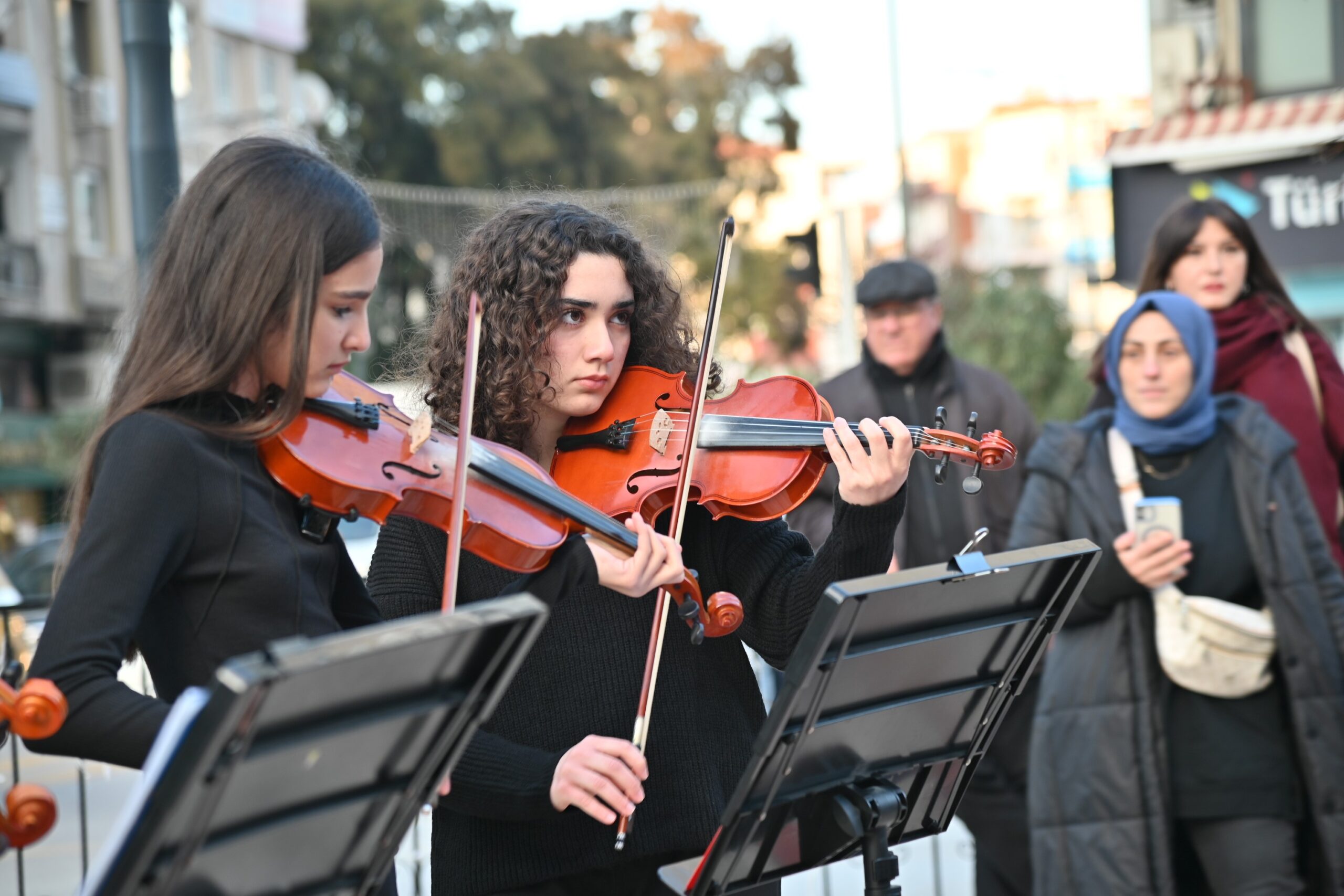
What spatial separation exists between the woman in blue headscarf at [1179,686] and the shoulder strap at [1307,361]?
1.67ft

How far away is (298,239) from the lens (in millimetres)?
1833

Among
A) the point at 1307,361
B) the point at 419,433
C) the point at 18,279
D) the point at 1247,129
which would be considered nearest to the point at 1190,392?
the point at 1307,361

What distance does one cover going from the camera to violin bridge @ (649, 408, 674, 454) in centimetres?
239

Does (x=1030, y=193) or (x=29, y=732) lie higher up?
(x=1030, y=193)

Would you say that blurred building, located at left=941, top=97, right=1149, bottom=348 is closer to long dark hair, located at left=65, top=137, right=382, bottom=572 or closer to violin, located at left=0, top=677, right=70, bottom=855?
long dark hair, located at left=65, top=137, right=382, bottom=572

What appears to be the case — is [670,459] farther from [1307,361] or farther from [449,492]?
[1307,361]

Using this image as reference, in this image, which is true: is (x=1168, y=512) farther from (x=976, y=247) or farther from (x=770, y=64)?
(x=976, y=247)

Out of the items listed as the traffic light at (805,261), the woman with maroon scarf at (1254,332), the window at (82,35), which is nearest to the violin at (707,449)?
the woman with maroon scarf at (1254,332)

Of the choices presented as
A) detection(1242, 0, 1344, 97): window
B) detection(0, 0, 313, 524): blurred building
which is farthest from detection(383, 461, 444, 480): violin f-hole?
detection(0, 0, 313, 524): blurred building

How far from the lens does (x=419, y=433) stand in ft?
6.91

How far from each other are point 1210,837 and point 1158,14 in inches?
298

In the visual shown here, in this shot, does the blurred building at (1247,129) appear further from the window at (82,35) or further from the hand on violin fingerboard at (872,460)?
the window at (82,35)

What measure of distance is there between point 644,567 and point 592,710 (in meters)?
0.35

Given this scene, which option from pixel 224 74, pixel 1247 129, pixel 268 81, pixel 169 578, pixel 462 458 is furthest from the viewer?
pixel 268 81
